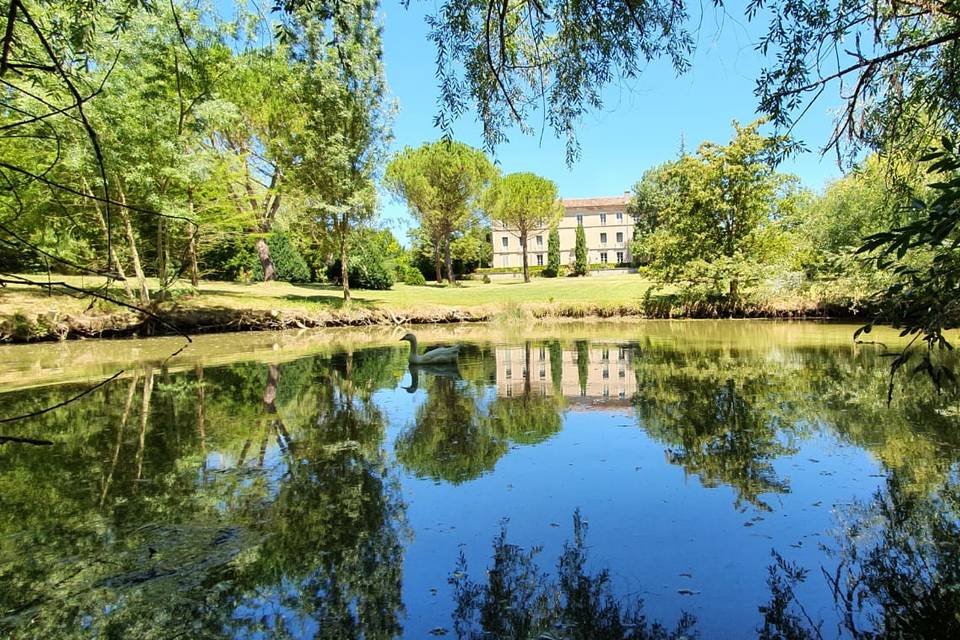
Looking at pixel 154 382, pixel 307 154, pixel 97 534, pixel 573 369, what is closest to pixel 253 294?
pixel 307 154

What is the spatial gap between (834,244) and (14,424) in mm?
28508

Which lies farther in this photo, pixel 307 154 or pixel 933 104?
pixel 307 154

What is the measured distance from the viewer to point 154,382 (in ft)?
33.2

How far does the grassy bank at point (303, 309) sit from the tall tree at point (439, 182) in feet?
36.0

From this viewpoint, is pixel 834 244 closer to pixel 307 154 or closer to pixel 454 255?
pixel 307 154

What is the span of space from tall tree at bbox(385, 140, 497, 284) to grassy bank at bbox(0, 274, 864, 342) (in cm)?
1096

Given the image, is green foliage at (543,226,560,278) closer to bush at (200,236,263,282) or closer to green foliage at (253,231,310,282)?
green foliage at (253,231,310,282)

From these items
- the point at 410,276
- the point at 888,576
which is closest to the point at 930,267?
the point at 888,576

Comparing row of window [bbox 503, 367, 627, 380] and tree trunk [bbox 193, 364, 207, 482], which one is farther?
row of window [bbox 503, 367, 627, 380]

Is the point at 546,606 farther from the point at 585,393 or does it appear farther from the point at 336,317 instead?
the point at 336,317

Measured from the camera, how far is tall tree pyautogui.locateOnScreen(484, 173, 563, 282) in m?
41.7

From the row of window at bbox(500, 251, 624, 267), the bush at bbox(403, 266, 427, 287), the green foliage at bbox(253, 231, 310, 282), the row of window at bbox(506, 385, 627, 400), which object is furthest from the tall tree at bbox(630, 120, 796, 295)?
the row of window at bbox(500, 251, 624, 267)

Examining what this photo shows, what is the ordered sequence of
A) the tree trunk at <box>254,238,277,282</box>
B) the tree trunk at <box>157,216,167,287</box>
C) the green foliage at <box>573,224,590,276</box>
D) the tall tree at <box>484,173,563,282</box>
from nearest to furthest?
the tree trunk at <box>157,216,167,287</box> < the tree trunk at <box>254,238,277,282</box> < the tall tree at <box>484,173,563,282</box> < the green foliage at <box>573,224,590,276</box>

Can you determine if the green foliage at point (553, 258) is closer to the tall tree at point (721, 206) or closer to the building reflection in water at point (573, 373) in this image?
the tall tree at point (721, 206)
